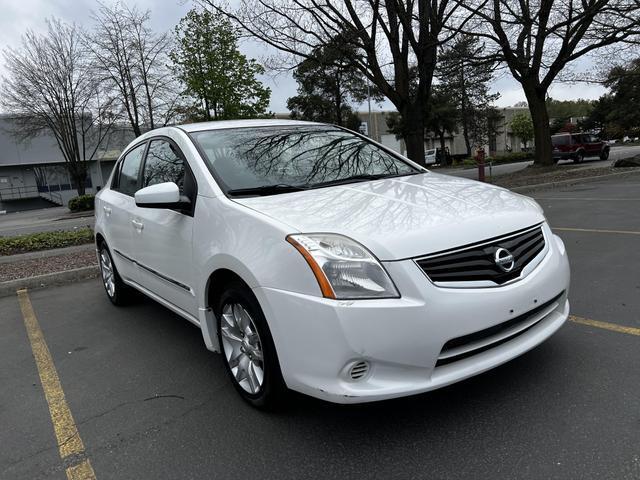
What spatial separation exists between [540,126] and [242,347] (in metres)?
20.8

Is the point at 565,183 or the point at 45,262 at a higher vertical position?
the point at 45,262

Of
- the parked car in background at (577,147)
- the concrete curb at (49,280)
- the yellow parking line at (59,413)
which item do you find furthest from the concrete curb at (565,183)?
the parked car in background at (577,147)

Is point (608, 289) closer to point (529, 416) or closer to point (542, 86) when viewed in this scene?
point (529, 416)

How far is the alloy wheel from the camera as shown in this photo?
2.85 meters

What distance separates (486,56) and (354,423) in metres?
16.9

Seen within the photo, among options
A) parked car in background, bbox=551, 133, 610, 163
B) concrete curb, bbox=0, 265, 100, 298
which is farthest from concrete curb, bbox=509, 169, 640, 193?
parked car in background, bbox=551, 133, 610, 163

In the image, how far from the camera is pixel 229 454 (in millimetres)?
2600

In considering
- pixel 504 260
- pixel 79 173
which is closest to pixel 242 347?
pixel 504 260

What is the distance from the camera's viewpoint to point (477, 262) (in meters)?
2.54

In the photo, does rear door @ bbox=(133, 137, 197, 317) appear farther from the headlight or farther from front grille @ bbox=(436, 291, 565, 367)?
front grille @ bbox=(436, 291, 565, 367)

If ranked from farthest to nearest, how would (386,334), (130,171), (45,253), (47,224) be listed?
(47,224) < (45,253) < (130,171) < (386,334)

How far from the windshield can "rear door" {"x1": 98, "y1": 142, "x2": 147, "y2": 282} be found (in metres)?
1.15

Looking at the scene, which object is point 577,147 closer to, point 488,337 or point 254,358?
point 488,337

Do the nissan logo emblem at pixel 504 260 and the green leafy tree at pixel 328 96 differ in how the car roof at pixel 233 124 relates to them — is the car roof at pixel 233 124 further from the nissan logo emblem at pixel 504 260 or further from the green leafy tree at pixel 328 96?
the green leafy tree at pixel 328 96
